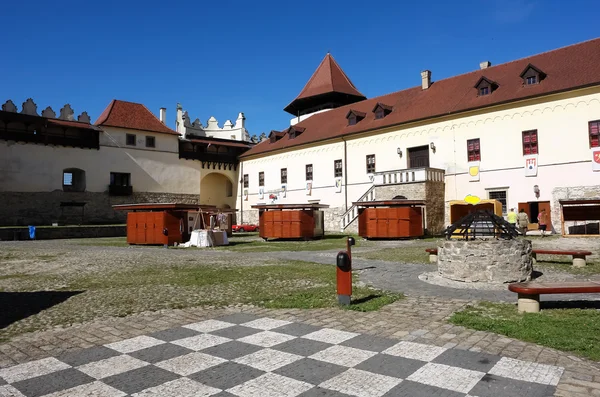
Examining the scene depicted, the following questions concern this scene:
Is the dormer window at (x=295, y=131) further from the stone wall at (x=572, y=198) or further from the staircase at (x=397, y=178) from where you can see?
the stone wall at (x=572, y=198)

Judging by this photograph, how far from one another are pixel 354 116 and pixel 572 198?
1810cm

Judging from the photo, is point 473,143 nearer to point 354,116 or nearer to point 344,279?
point 354,116

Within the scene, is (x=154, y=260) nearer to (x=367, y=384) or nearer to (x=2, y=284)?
(x=2, y=284)

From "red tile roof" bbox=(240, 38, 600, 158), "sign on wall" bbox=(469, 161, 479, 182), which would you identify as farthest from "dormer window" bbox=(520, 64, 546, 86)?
"sign on wall" bbox=(469, 161, 479, 182)

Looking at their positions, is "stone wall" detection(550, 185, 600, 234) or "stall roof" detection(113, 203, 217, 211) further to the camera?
"stone wall" detection(550, 185, 600, 234)

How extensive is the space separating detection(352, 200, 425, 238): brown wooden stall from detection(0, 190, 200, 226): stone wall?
2515 cm

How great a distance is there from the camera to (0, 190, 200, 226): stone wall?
34.6m

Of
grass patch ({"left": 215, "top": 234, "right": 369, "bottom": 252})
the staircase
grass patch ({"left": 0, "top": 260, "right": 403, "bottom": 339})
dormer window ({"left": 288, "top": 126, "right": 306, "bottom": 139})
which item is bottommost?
grass patch ({"left": 215, "top": 234, "right": 369, "bottom": 252})

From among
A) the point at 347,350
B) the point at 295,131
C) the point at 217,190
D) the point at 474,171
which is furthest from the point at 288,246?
the point at 217,190

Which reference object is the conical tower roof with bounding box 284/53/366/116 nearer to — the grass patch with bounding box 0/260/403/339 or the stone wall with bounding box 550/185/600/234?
the stone wall with bounding box 550/185/600/234

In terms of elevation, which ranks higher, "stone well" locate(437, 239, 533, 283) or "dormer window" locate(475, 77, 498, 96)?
"dormer window" locate(475, 77, 498, 96)

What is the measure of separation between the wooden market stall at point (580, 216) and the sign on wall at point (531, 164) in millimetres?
3156

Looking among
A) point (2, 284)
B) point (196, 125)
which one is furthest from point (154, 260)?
point (196, 125)

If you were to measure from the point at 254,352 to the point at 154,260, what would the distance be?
11.6 metres
